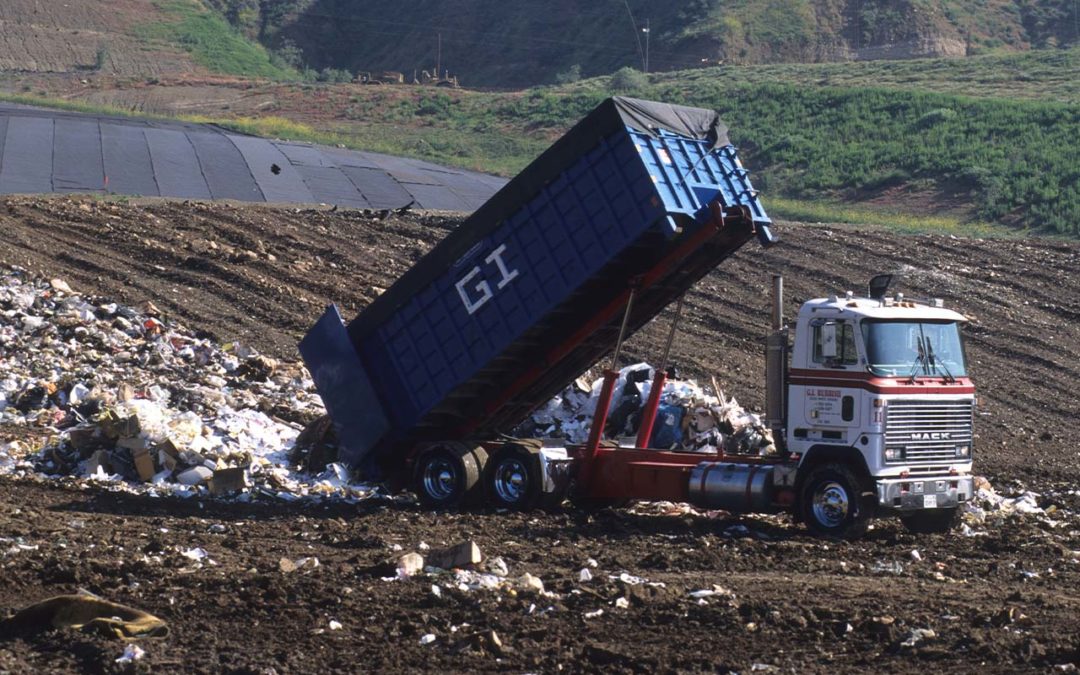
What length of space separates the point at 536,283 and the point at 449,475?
7.47 feet

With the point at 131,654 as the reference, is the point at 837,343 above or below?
above

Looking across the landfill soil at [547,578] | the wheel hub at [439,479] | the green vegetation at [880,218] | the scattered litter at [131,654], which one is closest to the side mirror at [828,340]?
the landfill soil at [547,578]

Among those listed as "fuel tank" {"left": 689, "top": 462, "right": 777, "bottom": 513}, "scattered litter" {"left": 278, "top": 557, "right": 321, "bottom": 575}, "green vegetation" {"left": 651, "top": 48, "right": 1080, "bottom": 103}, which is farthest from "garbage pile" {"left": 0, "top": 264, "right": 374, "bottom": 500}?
"green vegetation" {"left": 651, "top": 48, "right": 1080, "bottom": 103}

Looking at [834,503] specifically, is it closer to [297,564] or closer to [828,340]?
[828,340]

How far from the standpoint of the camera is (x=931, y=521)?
14.1 metres

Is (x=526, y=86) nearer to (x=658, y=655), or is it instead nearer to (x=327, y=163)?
(x=327, y=163)

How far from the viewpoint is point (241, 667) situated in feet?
27.2

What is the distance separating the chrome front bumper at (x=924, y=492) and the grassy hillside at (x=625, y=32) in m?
65.1

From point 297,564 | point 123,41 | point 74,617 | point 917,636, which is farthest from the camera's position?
point 123,41

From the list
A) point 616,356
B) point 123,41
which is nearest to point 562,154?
point 616,356

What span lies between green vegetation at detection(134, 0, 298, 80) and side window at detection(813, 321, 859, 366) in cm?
7174

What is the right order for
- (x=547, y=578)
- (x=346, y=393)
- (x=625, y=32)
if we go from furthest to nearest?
(x=625, y=32)
(x=346, y=393)
(x=547, y=578)

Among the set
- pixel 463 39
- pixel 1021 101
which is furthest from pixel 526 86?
pixel 1021 101

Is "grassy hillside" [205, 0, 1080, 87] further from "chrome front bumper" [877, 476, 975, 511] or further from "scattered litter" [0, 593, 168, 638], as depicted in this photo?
"scattered litter" [0, 593, 168, 638]
